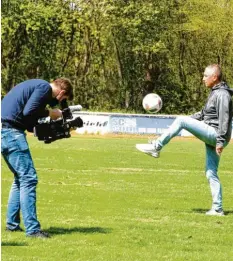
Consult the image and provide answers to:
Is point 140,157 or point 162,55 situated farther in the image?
point 162,55

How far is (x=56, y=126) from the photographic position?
366 inches

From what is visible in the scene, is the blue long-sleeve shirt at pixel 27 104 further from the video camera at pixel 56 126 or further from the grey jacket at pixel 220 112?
the grey jacket at pixel 220 112

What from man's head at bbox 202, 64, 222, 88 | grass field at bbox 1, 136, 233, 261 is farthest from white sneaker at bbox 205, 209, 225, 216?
man's head at bbox 202, 64, 222, 88

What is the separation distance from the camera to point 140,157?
26484mm

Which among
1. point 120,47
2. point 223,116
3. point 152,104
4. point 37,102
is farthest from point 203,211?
point 120,47

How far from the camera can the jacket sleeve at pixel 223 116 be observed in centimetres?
1071

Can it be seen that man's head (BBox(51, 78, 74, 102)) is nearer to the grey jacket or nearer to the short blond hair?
the short blond hair

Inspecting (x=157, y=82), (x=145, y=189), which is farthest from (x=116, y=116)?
(x=145, y=189)

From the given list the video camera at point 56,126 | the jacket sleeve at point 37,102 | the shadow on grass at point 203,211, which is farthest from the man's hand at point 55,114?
the shadow on grass at point 203,211

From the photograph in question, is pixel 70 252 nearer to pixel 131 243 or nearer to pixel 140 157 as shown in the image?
pixel 131 243

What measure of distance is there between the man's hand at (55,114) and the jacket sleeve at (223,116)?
2545 mm

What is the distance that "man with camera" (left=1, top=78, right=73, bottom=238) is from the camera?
347 inches

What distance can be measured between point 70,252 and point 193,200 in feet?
19.8

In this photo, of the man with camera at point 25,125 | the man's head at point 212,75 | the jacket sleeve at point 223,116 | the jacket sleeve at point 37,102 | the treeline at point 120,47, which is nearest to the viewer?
the jacket sleeve at point 37,102
